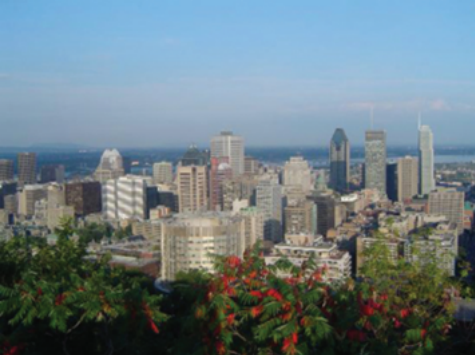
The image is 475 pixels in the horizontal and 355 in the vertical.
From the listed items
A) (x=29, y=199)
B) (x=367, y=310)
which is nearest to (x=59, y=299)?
(x=367, y=310)

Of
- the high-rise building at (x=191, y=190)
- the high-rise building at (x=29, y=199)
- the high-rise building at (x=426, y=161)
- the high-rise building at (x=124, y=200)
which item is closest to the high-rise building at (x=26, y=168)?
the high-rise building at (x=29, y=199)

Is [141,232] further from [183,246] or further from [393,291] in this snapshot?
[393,291]

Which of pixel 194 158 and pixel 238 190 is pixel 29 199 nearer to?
pixel 238 190

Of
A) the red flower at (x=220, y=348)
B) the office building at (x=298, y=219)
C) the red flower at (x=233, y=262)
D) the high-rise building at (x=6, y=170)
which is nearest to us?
the red flower at (x=220, y=348)

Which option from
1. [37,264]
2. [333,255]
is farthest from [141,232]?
[37,264]

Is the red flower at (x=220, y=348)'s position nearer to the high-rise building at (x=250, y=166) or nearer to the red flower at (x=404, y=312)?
the red flower at (x=404, y=312)

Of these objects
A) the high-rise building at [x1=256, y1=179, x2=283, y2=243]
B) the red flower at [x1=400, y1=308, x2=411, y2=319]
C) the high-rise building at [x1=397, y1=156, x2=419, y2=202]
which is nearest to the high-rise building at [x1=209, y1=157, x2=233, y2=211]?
the high-rise building at [x1=256, y1=179, x2=283, y2=243]
